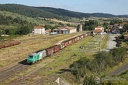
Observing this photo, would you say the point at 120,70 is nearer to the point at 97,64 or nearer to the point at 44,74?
the point at 97,64

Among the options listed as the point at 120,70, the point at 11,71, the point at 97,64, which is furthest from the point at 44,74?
the point at 120,70

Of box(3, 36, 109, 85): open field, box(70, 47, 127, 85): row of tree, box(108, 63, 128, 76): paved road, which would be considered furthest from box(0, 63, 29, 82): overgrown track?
box(108, 63, 128, 76): paved road

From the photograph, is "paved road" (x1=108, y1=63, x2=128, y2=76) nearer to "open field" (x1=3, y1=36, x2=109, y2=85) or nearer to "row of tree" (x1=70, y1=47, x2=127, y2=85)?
"row of tree" (x1=70, y1=47, x2=127, y2=85)

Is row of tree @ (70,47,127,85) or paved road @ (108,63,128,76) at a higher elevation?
row of tree @ (70,47,127,85)

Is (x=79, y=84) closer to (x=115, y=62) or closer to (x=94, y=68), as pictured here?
(x=94, y=68)

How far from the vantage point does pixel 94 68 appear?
53.0 meters

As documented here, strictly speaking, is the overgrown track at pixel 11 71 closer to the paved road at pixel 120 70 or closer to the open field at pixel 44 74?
the open field at pixel 44 74

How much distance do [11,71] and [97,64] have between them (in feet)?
60.4

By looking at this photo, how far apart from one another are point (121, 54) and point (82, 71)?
23.5 m

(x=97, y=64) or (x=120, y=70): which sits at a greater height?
(x=97, y=64)

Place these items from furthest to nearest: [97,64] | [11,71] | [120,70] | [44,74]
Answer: [120,70], [97,64], [11,71], [44,74]

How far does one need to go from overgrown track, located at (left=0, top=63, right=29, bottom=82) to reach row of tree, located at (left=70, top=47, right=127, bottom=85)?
34.4 ft

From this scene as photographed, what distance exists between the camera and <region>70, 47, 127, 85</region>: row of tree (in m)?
47.7

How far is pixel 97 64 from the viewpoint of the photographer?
54.5 m
